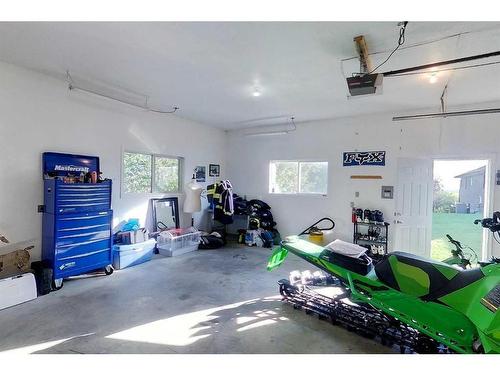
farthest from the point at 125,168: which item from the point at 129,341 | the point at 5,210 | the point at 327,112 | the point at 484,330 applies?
the point at 484,330

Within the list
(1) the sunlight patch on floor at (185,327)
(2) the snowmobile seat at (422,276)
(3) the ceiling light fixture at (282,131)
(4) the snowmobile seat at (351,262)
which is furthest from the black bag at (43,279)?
(3) the ceiling light fixture at (282,131)

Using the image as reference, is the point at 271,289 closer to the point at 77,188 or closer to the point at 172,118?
the point at 77,188

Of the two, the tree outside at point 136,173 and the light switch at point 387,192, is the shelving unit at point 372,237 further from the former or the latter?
the tree outside at point 136,173

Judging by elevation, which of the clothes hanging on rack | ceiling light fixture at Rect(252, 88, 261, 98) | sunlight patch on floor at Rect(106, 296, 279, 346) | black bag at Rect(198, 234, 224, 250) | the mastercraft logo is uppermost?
ceiling light fixture at Rect(252, 88, 261, 98)

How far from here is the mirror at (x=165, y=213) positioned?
540 cm

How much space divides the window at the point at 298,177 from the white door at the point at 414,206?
1.57m

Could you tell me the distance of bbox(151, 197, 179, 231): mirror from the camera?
5402 millimetres

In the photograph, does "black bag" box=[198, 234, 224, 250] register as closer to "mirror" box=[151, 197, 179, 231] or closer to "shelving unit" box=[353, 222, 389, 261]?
"mirror" box=[151, 197, 179, 231]

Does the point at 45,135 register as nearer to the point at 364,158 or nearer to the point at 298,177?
the point at 298,177

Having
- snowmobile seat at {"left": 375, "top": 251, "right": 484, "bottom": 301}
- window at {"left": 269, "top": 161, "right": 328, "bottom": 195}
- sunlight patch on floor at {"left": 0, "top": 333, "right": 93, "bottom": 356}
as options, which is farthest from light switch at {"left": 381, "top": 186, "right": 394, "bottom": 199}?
sunlight patch on floor at {"left": 0, "top": 333, "right": 93, "bottom": 356}

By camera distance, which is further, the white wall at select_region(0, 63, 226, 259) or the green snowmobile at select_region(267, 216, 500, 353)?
the white wall at select_region(0, 63, 226, 259)

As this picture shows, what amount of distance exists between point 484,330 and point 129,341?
2.79 metres

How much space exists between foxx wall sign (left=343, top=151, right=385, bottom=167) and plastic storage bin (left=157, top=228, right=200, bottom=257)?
3.77 meters

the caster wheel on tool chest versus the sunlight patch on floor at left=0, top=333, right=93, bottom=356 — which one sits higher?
the caster wheel on tool chest
